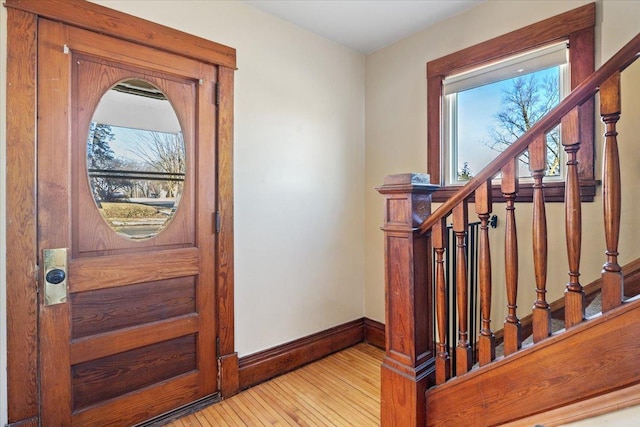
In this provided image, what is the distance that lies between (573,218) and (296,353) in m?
2.10

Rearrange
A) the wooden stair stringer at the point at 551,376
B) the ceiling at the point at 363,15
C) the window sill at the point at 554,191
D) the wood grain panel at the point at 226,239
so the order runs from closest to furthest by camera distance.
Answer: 1. the wooden stair stringer at the point at 551,376
2. the window sill at the point at 554,191
3. the wood grain panel at the point at 226,239
4. the ceiling at the point at 363,15

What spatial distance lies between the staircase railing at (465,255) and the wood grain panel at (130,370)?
126 cm

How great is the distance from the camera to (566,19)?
197 centimetres

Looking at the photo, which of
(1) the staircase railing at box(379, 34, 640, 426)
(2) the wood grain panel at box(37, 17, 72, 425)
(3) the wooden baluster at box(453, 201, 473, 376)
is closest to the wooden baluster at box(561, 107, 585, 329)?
(1) the staircase railing at box(379, 34, 640, 426)

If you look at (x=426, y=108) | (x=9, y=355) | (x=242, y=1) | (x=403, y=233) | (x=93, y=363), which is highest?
(x=242, y=1)

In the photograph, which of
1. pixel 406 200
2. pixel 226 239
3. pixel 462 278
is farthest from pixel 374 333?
pixel 406 200

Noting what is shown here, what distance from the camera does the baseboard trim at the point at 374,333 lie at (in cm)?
296

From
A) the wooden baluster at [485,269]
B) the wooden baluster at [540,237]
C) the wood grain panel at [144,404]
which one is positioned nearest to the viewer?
the wooden baluster at [540,237]

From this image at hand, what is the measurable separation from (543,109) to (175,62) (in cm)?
234

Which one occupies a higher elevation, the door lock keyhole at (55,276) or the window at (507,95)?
the window at (507,95)

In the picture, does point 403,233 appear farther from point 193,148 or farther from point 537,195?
point 193,148

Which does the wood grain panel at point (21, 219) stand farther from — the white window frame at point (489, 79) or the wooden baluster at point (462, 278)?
the white window frame at point (489, 79)

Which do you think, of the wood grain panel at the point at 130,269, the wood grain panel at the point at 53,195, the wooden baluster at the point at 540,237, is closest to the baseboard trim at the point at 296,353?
the wood grain panel at the point at 130,269

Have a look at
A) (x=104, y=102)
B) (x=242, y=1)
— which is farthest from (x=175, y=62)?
(x=242, y=1)
